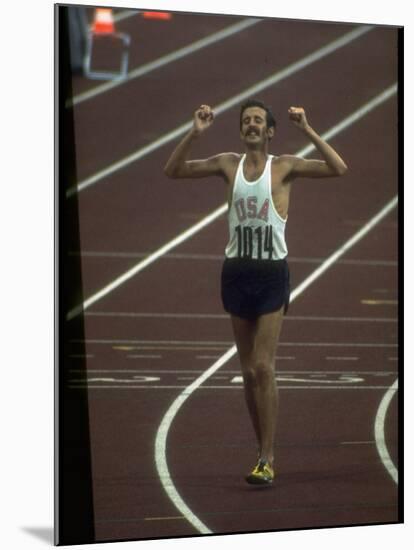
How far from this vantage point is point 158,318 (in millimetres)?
16281

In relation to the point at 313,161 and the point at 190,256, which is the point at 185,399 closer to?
the point at 190,256

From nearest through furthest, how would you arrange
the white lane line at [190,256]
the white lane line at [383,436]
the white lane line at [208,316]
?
the white lane line at [190,256], the white lane line at [208,316], the white lane line at [383,436]

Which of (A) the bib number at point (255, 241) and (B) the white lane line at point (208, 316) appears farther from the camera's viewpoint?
(B) the white lane line at point (208, 316)

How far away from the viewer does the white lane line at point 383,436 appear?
16203mm

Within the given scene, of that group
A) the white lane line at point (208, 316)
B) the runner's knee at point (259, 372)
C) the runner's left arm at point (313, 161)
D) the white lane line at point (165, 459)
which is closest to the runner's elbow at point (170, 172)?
the runner's left arm at point (313, 161)

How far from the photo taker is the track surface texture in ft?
51.3

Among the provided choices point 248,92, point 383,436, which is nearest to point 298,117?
point 248,92

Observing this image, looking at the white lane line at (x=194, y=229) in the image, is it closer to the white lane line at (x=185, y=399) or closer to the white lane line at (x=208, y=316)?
the white lane line at (x=208, y=316)

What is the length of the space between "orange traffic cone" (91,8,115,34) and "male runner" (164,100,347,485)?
74 cm

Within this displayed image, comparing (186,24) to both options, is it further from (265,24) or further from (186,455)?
(186,455)

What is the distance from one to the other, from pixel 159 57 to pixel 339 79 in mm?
1070

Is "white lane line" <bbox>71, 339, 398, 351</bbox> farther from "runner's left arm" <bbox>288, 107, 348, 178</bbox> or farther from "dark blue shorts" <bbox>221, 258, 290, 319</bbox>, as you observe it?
"runner's left arm" <bbox>288, 107, 348, 178</bbox>

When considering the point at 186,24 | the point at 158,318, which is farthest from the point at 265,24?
the point at 158,318

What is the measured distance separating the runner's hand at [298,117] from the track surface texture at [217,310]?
0.06m
